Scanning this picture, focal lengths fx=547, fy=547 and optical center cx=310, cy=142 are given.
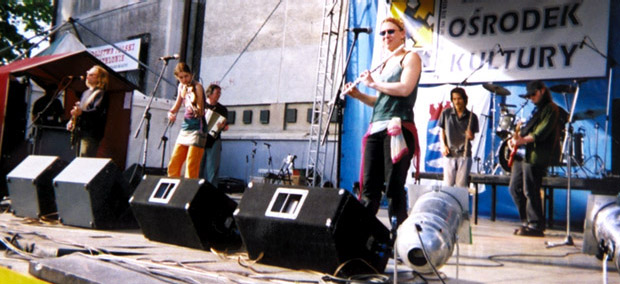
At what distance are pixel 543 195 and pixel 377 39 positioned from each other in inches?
105

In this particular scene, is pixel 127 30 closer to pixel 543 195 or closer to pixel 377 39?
pixel 377 39

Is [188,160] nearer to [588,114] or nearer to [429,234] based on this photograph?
[429,234]

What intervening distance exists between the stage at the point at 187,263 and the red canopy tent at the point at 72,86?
2455 millimetres

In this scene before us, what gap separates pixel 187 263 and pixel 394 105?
1.42 meters

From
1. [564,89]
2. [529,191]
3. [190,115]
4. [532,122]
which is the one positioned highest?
[564,89]

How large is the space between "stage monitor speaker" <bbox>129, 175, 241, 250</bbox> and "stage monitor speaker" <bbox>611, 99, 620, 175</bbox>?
415 centimetres

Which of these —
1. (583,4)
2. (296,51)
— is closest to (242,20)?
(296,51)

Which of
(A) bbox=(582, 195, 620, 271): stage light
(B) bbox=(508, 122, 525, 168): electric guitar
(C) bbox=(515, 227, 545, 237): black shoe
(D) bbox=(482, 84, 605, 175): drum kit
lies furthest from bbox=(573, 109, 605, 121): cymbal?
(A) bbox=(582, 195, 620, 271): stage light

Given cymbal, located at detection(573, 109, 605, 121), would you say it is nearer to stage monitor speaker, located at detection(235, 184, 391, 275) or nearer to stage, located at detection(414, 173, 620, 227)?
stage, located at detection(414, 173, 620, 227)

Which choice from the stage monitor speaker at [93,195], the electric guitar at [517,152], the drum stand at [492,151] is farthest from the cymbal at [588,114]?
the stage monitor speaker at [93,195]

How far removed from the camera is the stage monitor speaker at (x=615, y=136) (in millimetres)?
5582

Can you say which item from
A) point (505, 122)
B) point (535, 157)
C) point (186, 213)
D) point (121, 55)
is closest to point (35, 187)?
point (186, 213)

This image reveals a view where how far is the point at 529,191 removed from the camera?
5441 mm

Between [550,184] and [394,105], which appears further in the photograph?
[550,184]
